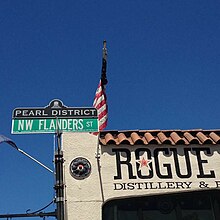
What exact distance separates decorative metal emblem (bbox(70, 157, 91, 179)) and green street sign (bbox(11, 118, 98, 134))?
100 centimetres

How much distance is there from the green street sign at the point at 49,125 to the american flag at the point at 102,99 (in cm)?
223

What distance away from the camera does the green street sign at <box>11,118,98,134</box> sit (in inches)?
265

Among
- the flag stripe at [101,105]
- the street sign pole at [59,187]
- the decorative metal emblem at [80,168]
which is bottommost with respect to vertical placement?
the street sign pole at [59,187]

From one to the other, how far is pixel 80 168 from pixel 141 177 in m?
1.22

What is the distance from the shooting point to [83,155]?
7.73 m

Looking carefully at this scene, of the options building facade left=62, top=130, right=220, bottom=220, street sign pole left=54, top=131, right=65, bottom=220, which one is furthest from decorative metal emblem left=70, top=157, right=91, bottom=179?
street sign pole left=54, top=131, right=65, bottom=220

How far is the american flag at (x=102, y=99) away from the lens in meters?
9.30

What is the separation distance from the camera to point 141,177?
24.7 feet

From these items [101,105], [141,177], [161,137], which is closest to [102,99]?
[101,105]

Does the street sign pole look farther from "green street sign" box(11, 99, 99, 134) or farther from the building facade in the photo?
the building facade

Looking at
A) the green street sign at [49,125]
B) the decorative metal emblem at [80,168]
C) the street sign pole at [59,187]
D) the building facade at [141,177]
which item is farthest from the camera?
the decorative metal emblem at [80,168]

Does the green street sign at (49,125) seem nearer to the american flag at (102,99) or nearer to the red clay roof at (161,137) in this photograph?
the red clay roof at (161,137)

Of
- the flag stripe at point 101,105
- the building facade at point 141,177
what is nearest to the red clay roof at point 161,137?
the building facade at point 141,177

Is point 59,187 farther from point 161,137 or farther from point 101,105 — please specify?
point 101,105
